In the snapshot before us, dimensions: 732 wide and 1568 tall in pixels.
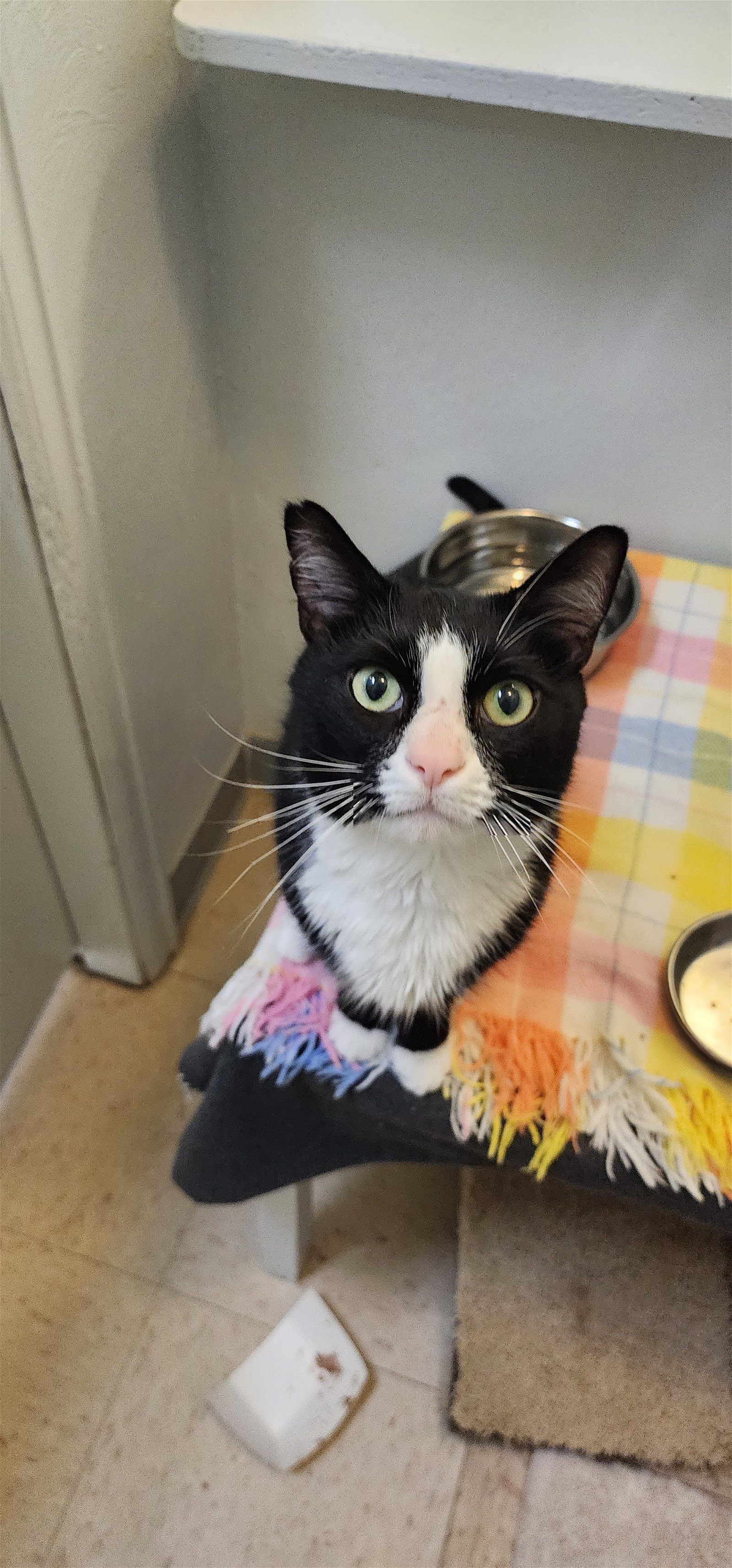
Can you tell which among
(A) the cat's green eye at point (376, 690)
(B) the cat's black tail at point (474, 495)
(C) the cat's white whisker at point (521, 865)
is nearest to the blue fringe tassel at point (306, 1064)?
(C) the cat's white whisker at point (521, 865)

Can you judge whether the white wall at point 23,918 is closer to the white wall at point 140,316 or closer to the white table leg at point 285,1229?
the white wall at point 140,316

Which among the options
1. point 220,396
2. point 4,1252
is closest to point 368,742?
point 220,396

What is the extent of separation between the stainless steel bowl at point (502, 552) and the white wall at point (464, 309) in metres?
0.08


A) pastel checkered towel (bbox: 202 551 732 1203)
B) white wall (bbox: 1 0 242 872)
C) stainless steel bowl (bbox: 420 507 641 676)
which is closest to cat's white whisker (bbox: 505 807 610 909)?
pastel checkered towel (bbox: 202 551 732 1203)

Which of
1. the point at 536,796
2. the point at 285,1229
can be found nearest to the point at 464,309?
the point at 536,796

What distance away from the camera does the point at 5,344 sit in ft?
2.42

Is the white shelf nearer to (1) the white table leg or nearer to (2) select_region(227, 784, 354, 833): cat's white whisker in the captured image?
(2) select_region(227, 784, 354, 833): cat's white whisker

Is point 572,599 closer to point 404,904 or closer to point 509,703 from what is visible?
point 509,703

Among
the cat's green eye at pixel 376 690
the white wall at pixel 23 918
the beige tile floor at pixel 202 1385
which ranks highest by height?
the cat's green eye at pixel 376 690

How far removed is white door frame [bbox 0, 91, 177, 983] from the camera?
735mm

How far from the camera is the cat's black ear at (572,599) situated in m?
0.59

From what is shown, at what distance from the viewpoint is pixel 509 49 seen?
0.69 meters

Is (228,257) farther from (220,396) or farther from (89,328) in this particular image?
(89,328)

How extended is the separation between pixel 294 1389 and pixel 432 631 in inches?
34.5
